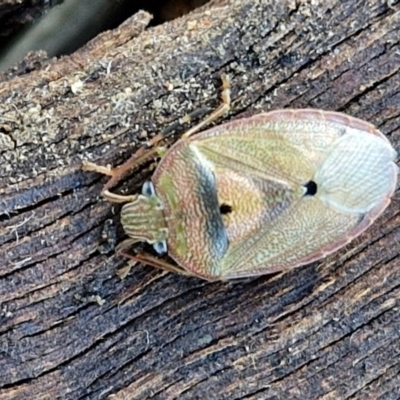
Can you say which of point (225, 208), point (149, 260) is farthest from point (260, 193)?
point (149, 260)

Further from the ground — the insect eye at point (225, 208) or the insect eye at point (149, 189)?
the insect eye at point (149, 189)

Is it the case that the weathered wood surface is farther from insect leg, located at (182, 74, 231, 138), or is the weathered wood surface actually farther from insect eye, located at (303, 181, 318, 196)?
insect eye, located at (303, 181, 318, 196)

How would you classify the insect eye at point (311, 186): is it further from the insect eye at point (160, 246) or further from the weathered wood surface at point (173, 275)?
the insect eye at point (160, 246)

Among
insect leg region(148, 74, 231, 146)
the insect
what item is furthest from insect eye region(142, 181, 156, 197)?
insect leg region(148, 74, 231, 146)

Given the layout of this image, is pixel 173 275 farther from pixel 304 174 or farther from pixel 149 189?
pixel 304 174

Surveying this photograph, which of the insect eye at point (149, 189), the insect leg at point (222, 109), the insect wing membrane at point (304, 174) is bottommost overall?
the insect wing membrane at point (304, 174)

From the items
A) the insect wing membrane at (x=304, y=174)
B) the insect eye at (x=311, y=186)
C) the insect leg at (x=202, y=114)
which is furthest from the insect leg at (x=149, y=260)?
the insect eye at (x=311, y=186)

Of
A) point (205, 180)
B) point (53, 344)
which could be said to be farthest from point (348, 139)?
point (53, 344)

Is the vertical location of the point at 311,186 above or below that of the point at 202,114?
below
